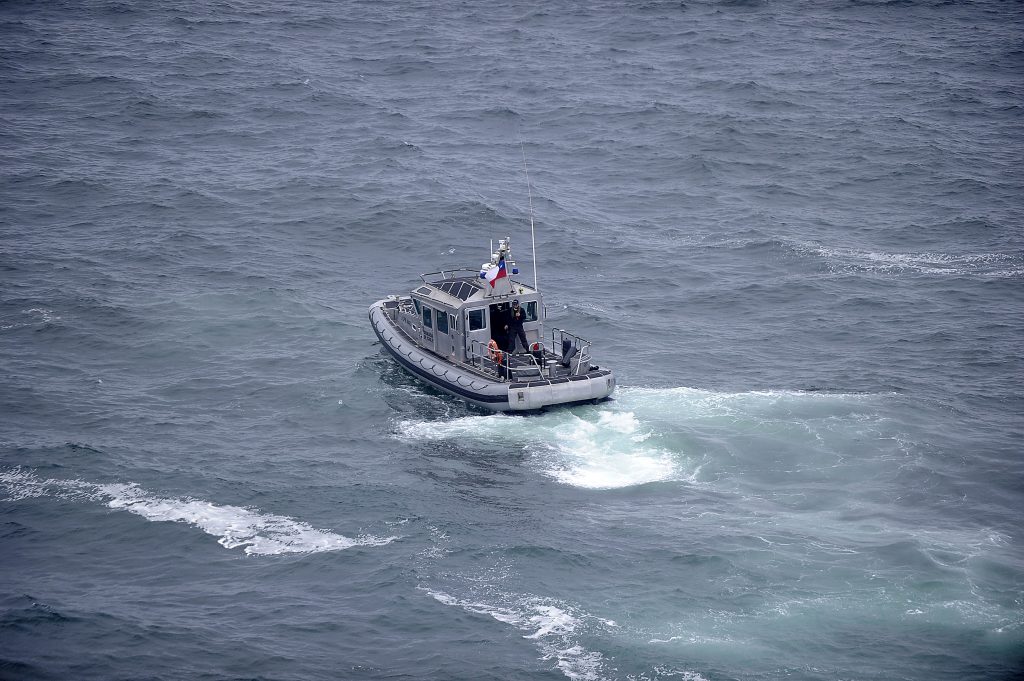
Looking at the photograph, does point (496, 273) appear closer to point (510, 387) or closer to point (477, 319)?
point (477, 319)

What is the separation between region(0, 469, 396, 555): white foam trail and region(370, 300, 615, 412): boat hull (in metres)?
7.14

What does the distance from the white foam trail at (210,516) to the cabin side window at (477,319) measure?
30.8 ft

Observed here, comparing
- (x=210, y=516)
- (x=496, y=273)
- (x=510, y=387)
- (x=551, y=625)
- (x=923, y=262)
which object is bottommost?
(x=551, y=625)

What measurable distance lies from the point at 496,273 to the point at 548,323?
5753 mm

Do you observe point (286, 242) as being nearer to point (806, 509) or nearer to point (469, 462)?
point (469, 462)

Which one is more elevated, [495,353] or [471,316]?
[471,316]

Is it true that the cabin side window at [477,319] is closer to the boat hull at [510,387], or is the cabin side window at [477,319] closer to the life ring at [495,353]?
the life ring at [495,353]

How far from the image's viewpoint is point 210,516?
2884 centimetres

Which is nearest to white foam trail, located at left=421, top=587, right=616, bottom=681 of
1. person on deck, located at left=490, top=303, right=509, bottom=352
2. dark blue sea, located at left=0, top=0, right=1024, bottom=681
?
dark blue sea, located at left=0, top=0, right=1024, bottom=681

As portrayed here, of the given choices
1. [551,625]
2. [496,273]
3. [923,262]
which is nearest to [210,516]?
[551,625]

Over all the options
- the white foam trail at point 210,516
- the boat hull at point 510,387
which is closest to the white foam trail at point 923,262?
the boat hull at point 510,387

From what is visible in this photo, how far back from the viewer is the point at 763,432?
106ft

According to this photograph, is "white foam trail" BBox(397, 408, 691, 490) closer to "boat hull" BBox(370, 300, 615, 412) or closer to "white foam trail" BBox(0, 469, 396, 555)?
"boat hull" BBox(370, 300, 615, 412)

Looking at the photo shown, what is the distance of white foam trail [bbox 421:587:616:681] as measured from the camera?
75.4ft
